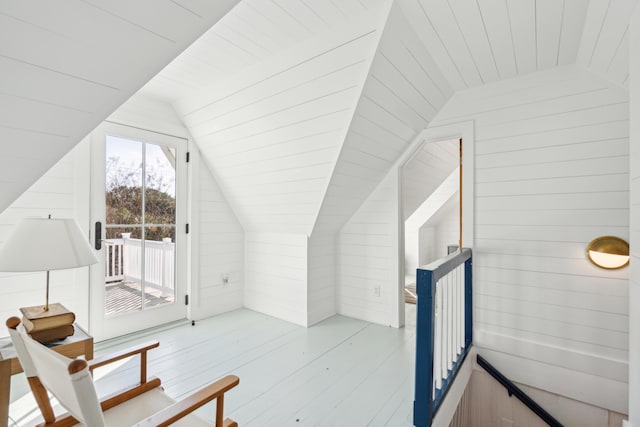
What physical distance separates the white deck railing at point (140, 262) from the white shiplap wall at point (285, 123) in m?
0.86

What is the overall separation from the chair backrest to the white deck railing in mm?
1524

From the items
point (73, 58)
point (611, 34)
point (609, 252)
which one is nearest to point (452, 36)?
point (611, 34)

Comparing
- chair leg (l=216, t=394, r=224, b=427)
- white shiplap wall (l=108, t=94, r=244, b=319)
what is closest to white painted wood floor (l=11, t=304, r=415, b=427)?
white shiplap wall (l=108, t=94, r=244, b=319)

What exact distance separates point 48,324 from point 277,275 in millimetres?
1985

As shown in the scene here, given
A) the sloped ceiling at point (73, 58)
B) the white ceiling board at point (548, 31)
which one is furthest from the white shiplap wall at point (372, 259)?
the sloped ceiling at point (73, 58)

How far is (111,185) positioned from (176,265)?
0.93 meters

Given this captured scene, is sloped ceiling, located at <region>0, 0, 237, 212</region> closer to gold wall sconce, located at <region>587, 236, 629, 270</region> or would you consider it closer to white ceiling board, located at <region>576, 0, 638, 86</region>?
white ceiling board, located at <region>576, 0, 638, 86</region>

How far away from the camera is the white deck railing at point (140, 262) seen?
255 cm

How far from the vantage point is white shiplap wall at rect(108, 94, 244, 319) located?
9.50 feet

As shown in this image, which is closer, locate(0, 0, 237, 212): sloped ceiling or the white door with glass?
locate(0, 0, 237, 212): sloped ceiling

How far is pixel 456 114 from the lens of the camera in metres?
2.57

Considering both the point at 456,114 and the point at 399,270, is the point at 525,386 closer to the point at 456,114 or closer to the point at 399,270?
the point at 399,270

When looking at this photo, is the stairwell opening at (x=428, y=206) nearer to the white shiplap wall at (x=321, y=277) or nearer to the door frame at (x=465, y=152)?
the door frame at (x=465, y=152)

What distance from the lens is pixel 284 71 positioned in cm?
205
